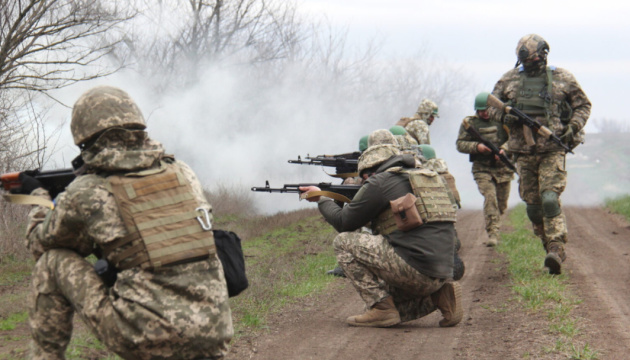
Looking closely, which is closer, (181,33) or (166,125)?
(166,125)

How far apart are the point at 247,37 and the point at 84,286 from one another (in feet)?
63.4

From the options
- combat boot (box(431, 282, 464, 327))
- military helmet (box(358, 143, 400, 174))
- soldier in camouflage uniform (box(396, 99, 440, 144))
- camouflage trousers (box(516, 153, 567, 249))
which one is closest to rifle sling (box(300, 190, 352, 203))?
military helmet (box(358, 143, 400, 174))

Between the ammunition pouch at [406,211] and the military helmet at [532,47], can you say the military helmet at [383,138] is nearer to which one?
the ammunition pouch at [406,211]

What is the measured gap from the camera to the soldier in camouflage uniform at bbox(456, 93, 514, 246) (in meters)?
11.6

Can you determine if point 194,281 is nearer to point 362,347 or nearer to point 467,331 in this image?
point 362,347

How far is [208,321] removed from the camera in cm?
378

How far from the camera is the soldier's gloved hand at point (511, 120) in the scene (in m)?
8.81

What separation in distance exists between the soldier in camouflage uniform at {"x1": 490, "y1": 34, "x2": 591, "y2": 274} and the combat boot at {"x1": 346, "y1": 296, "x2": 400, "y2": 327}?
8.91 ft

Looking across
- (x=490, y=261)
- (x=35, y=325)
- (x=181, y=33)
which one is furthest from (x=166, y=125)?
(x=35, y=325)

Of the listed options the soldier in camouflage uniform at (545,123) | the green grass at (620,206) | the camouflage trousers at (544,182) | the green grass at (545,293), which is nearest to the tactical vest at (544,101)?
the soldier in camouflage uniform at (545,123)

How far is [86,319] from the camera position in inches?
149

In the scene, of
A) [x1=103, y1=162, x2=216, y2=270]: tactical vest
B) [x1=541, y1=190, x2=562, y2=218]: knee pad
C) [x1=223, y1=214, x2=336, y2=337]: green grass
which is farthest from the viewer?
[x1=541, y1=190, x2=562, y2=218]: knee pad

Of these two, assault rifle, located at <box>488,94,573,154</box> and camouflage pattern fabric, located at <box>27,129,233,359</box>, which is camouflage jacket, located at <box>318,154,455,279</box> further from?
assault rifle, located at <box>488,94,573,154</box>

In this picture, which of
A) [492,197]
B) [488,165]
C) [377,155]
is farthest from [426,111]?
[377,155]
